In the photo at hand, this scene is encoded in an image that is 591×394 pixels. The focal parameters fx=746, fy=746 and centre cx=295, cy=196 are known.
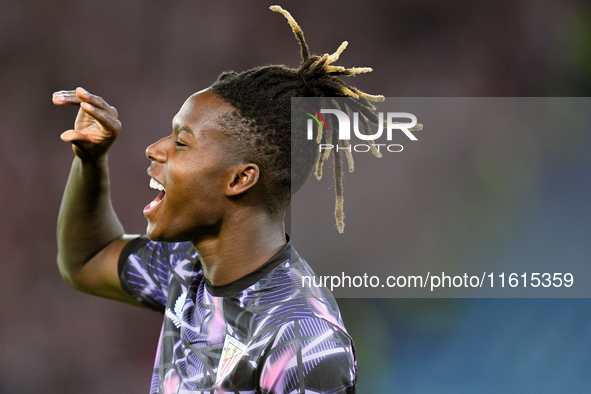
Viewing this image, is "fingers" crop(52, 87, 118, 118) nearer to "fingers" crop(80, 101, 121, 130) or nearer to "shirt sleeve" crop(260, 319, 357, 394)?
"fingers" crop(80, 101, 121, 130)

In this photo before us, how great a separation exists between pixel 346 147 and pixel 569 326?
80.4 inches

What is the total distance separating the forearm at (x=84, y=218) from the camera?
206cm

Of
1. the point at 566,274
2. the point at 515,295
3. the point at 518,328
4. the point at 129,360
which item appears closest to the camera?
the point at 566,274

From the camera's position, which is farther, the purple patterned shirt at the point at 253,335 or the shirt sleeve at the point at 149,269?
the shirt sleeve at the point at 149,269

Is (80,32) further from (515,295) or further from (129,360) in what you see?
(515,295)

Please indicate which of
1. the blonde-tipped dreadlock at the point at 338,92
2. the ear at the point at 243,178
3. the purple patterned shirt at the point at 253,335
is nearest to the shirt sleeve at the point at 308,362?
the purple patterned shirt at the point at 253,335

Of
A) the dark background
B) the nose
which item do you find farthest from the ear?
the dark background

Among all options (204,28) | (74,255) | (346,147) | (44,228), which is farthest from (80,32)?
(346,147)

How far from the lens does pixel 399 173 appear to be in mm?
3109

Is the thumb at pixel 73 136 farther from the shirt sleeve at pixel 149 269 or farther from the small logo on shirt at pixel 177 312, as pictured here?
the small logo on shirt at pixel 177 312

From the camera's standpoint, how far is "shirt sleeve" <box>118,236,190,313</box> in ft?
6.66

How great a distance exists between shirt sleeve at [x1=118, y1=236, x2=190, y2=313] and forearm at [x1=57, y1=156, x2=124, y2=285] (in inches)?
4.1

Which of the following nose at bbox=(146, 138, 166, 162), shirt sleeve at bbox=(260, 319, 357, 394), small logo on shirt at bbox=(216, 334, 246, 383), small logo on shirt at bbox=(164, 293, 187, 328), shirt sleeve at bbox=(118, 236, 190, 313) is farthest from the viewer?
shirt sleeve at bbox=(118, 236, 190, 313)

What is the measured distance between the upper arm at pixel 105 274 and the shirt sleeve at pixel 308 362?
71 cm
